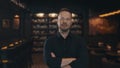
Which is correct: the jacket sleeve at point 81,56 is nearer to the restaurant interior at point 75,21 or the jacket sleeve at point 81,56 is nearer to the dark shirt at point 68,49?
the dark shirt at point 68,49

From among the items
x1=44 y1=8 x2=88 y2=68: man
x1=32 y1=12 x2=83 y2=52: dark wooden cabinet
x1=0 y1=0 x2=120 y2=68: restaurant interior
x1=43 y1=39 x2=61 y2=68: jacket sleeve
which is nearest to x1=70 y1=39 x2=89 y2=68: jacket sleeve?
x1=44 y1=8 x2=88 y2=68: man

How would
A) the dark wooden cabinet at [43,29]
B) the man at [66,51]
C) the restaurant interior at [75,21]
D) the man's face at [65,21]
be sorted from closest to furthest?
1. the man's face at [65,21]
2. the man at [66,51]
3. the restaurant interior at [75,21]
4. the dark wooden cabinet at [43,29]

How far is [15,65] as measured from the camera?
5.34 m

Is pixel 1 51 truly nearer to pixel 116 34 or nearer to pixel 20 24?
pixel 20 24

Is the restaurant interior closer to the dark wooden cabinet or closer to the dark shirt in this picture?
the dark wooden cabinet

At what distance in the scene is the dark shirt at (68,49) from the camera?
222 centimetres

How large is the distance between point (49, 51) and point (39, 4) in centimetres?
1226

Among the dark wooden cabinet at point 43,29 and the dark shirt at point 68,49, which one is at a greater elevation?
the dark shirt at point 68,49

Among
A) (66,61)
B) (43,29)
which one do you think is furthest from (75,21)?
(66,61)

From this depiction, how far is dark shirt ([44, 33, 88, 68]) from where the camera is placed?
2.22 m

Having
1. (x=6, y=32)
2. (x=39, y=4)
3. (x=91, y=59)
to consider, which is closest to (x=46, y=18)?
(x=39, y=4)

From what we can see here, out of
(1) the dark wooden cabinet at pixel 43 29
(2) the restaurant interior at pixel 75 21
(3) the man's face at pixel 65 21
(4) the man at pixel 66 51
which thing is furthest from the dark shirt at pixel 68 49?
(1) the dark wooden cabinet at pixel 43 29

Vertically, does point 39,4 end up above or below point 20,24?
above

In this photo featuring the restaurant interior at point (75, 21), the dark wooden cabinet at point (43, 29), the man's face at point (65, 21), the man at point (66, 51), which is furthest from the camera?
the dark wooden cabinet at point (43, 29)
